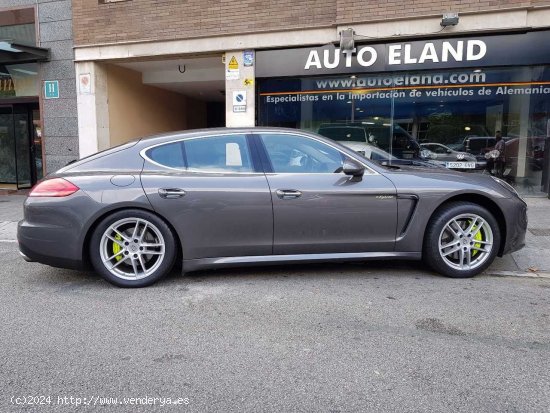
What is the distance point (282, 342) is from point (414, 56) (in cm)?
741

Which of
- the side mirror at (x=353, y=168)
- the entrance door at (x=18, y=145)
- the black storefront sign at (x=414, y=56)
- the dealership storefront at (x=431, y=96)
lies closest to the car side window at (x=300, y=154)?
the side mirror at (x=353, y=168)

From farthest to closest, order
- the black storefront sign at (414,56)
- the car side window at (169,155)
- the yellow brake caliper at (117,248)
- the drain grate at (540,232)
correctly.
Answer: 1. the black storefront sign at (414,56)
2. the drain grate at (540,232)
3. the car side window at (169,155)
4. the yellow brake caliper at (117,248)

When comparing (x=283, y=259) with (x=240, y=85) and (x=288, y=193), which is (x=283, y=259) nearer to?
(x=288, y=193)

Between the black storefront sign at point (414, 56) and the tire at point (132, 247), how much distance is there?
250 inches

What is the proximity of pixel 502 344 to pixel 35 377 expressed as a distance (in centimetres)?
310

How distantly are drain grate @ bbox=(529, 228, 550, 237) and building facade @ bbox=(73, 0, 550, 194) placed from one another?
2920mm

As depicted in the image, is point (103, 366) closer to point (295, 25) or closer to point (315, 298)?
point (315, 298)

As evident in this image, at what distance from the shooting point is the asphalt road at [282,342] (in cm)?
259

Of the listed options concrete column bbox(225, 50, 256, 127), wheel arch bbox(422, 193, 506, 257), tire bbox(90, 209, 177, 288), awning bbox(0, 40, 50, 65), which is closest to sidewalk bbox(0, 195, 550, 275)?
wheel arch bbox(422, 193, 506, 257)

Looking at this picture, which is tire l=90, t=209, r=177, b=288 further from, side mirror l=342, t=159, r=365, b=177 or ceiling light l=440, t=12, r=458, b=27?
ceiling light l=440, t=12, r=458, b=27

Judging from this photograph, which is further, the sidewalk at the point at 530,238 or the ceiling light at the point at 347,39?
the ceiling light at the point at 347,39

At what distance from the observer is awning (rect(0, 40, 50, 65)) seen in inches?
401

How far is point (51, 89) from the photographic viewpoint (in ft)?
35.9

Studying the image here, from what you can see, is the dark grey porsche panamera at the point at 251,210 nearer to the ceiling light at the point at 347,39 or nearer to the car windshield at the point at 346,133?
the ceiling light at the point at 347,39
